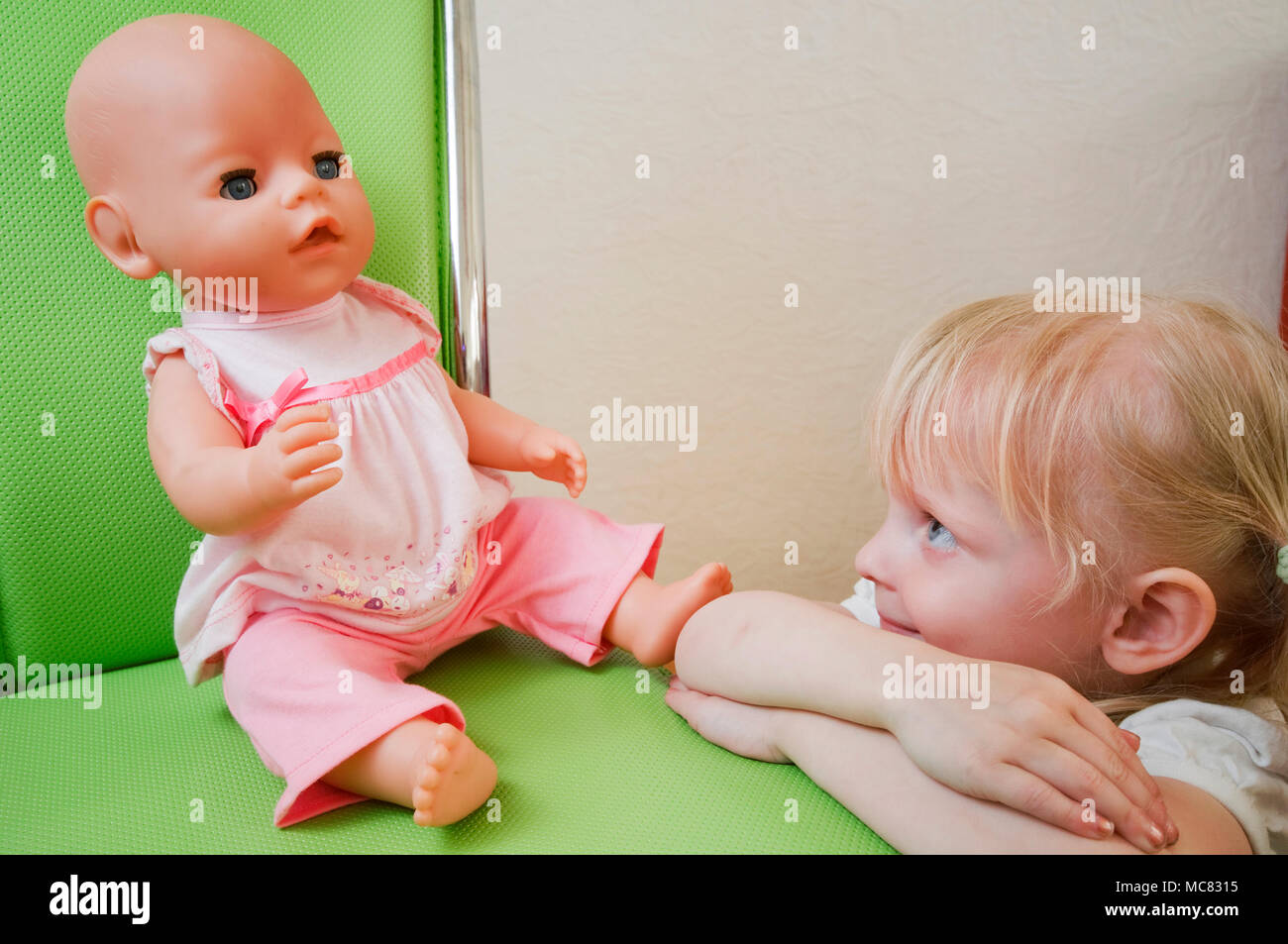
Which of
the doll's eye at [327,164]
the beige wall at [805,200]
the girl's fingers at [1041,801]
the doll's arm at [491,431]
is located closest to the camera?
the girl's fingers at [1041,801]

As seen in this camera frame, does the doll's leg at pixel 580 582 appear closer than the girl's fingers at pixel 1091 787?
No

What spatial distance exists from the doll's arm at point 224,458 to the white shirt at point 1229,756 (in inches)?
21.4

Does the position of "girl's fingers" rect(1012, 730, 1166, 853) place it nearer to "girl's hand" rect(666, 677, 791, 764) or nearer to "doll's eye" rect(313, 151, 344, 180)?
"girl's hand" rect(666, 677, 791, 764)

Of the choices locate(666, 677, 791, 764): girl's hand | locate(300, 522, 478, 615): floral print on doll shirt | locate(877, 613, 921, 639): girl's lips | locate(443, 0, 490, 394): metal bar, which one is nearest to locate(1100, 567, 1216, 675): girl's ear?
locate(877, 613, 921, 639): girl's lips

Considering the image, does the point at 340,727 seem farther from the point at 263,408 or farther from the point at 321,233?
the point at 321,233

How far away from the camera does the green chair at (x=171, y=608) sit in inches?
24.3

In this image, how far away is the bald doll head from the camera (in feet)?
2.13

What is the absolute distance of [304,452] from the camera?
1.98 ft

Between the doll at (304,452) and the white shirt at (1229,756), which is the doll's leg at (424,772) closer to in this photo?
the doll at (304,452)

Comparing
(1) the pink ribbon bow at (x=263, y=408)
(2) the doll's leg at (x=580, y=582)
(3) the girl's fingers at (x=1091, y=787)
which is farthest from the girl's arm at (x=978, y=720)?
(1) the pink ribbon bow at (x=263, y=408)

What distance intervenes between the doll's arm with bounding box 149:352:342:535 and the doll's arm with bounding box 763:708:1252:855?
0.36 metres

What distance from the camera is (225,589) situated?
72cm

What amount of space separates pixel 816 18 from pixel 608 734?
0.96m
